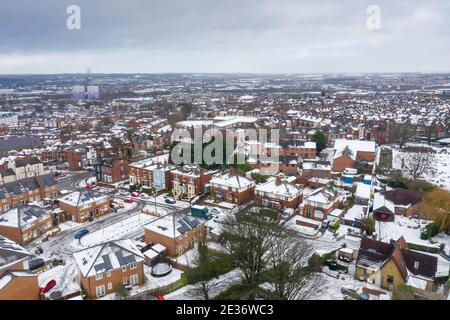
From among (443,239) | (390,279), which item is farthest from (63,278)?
(443,239)

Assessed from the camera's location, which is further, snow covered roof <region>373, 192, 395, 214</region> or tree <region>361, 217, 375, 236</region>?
snow covered roof <region>373, 192, 395, 214</region>

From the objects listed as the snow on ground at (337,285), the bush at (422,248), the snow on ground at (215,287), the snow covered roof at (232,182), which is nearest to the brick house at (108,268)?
the snow on ground at (215,287)

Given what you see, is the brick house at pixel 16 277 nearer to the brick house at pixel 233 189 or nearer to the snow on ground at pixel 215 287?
the snow on ground at pixel 215 287

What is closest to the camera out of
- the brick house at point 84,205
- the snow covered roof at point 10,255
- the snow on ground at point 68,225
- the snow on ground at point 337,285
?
the snow on ground at point 337,285

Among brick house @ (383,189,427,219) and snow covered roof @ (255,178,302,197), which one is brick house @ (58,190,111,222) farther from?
brick house @ (383,189,427,219)

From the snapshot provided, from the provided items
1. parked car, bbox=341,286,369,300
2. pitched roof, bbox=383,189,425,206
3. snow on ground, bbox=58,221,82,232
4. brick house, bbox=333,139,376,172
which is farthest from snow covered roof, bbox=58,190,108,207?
brick house, bbox=333,139,376,172
